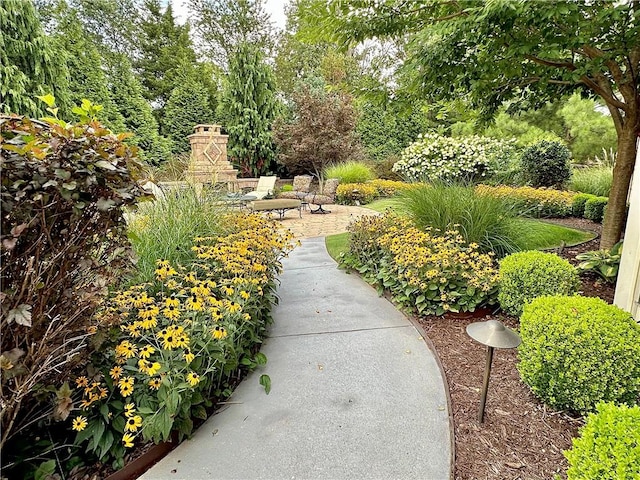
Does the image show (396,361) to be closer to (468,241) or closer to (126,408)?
(126,408)

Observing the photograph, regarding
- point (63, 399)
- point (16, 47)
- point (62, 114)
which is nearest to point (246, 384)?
point (63, 399)

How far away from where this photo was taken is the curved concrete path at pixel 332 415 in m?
1.54

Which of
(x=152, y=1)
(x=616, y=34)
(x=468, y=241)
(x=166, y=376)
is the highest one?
(x=152, y=1)

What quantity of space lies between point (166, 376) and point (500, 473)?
4.99 ft

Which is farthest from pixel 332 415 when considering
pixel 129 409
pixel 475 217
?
pixel 475 217

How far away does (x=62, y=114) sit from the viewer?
847 centimetres

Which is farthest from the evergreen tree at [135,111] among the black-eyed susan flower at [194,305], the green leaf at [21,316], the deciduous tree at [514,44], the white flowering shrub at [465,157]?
the green leaf at [21,316]

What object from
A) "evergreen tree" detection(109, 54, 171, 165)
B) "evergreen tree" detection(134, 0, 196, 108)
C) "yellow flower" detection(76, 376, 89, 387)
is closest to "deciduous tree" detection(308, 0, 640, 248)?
"yellow flower" detection(76, 376, 89, 387)

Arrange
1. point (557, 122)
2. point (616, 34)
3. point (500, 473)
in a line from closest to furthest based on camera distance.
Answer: point (500, 473) < point (616, 34) < point (557, 122)

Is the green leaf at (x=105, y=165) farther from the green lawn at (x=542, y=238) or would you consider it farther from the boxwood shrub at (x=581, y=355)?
the green lawn at (x=542, y=238)

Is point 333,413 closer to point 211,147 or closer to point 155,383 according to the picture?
point 155,383

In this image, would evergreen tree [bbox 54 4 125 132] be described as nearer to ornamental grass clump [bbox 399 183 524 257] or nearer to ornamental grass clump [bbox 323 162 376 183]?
ornamental grass clump [bbox 323 162 376 183]

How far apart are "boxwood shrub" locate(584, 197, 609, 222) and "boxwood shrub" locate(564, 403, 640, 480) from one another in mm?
6896

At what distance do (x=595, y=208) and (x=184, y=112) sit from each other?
13300 millimetres
